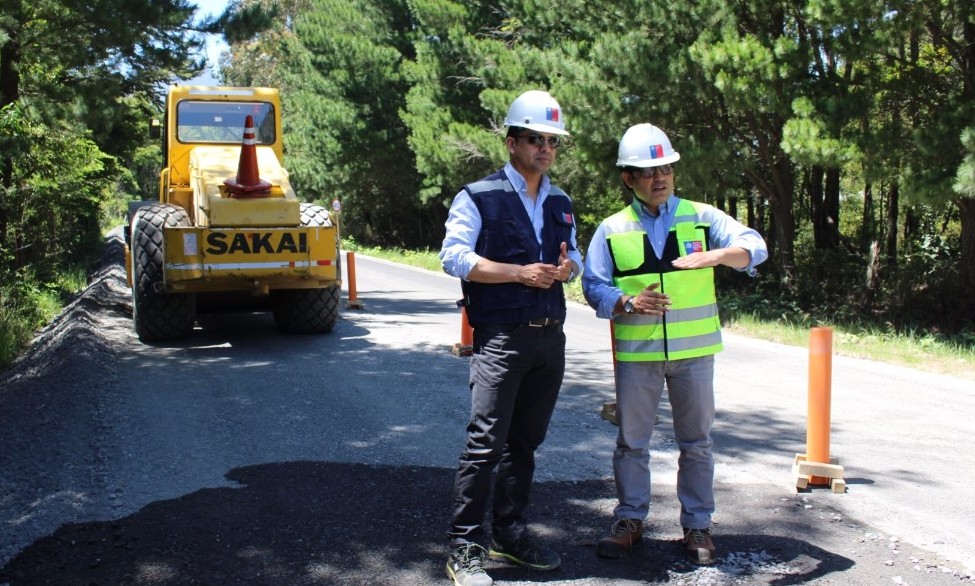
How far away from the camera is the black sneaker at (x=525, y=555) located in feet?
13.8

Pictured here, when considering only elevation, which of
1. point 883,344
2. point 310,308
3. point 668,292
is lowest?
point 883,344

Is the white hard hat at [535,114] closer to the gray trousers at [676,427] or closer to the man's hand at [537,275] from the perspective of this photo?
the man's hand at [537,275]

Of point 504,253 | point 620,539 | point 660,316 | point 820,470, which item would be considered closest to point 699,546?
point 620,539

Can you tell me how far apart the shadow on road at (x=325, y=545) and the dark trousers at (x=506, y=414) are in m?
0.34

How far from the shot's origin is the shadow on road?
4.16 meters

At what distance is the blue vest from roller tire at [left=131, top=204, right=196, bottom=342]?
740cm

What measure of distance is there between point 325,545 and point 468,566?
0.88 m

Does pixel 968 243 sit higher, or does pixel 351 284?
pixel 968 243

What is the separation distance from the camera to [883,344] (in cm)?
1227

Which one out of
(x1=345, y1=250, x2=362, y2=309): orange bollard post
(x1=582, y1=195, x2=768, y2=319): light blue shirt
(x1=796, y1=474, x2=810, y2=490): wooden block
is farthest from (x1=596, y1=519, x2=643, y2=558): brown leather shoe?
(x1=345, y1=250, x2=362, y2=309): orange bollard post

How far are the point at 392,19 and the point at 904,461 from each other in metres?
31.8

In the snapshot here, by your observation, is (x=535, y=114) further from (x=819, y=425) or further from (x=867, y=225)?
(x=867, y=225)

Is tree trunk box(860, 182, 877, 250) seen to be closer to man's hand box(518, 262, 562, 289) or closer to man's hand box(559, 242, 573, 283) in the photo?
man's hand box(559, 242, 573, 283)

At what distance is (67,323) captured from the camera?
12.4 metres
